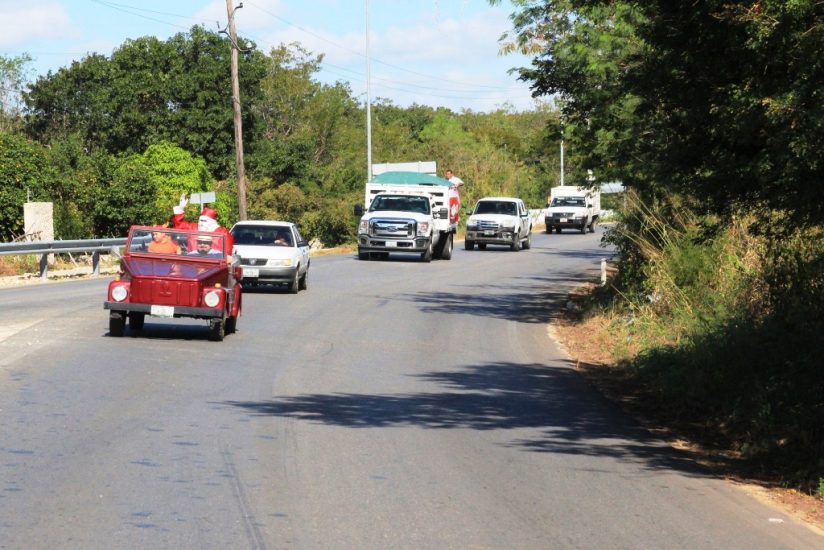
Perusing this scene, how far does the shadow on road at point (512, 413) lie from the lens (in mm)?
10688

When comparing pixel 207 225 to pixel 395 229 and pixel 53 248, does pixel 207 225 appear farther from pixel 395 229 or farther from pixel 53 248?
pixel 395 229

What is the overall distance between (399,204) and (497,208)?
944cm

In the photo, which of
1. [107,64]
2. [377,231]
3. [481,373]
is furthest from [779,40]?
[107,64]

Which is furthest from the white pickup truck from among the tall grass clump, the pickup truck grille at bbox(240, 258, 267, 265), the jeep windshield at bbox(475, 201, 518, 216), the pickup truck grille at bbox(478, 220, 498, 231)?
the tall grass clump

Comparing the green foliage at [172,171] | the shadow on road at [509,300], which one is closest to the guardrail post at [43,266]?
the shadow on road at [509,300]

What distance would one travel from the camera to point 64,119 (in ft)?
235

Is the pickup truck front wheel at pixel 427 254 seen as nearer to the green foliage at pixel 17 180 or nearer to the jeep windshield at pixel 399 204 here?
the jeep windshield at pixel 399 204

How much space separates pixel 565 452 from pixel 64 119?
216 feet

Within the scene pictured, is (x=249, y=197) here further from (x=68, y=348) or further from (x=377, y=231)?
(x=68, y=348)

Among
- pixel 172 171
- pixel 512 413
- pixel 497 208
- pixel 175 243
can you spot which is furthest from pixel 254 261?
pixel 172 171

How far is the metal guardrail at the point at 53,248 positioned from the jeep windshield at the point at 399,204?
947 centimetres

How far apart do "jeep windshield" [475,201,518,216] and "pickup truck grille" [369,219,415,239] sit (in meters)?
10.7

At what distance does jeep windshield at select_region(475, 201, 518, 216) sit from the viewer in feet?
158

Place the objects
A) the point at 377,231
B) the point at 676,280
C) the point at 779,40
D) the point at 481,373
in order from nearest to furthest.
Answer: the point at 779,40, the point at 481,373, the point at 676,280, the point at 377,231
